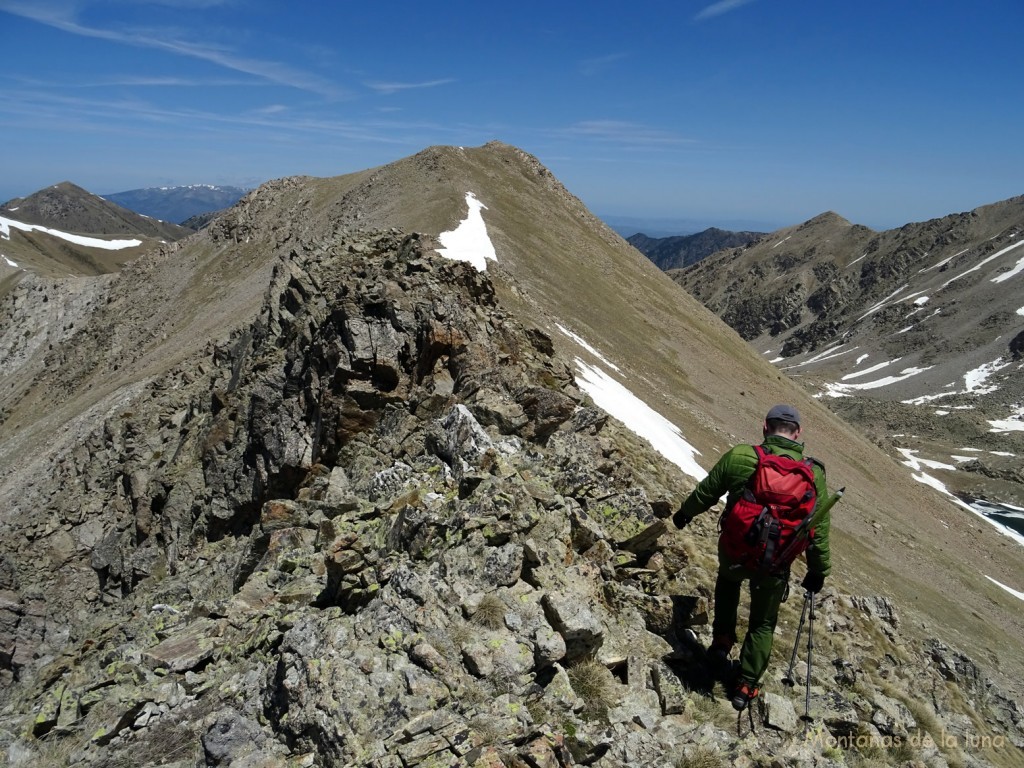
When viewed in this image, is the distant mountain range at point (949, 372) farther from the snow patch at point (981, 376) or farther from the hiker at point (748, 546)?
the hiker at point (748, 546)

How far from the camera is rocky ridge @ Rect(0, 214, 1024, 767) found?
23.9 ft

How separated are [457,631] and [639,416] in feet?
85.6

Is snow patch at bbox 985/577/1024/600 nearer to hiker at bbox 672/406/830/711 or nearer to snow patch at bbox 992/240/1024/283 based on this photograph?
hiker at bbox 672/406/830/711

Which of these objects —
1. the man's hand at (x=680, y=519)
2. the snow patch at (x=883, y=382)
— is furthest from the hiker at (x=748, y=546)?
the snow patch at (x=883, y=382)

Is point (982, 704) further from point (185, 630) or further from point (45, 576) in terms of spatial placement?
point (45, 576)

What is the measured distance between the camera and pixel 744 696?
26.5 ft

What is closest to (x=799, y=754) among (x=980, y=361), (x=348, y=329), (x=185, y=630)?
(x=185, y=630)

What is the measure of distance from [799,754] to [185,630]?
941 centimetres

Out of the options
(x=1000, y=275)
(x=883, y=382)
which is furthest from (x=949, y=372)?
(x=1000, y=275)

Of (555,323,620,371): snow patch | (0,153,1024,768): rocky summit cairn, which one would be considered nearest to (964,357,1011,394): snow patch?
(555,323,620,371): snow patch

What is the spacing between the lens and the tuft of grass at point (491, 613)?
8.04m

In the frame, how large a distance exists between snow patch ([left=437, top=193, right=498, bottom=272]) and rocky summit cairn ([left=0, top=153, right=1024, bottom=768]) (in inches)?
1032

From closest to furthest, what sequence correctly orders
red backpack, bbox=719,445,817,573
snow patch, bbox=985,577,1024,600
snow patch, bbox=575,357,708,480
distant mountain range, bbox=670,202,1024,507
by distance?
red backpack, bbox=719,445,817,573 → snow patch, bbox=575,357,708,480 → snow patch, bbox=985,577,1024,600 → distant mountain range, bbox=670,202,1024,507

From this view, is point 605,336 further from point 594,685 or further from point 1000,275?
point 1000,275
